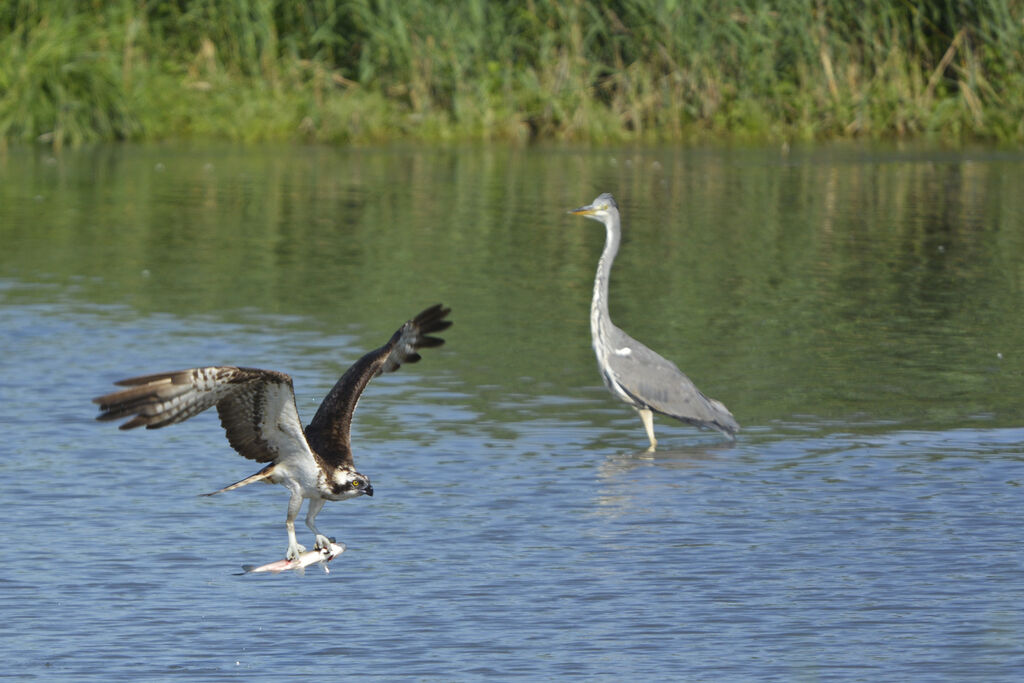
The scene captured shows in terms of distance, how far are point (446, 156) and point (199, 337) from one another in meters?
13.1

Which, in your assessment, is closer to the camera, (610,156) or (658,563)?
(658,563)

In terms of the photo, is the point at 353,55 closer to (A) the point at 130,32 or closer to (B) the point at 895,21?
(A) the point at 130,32

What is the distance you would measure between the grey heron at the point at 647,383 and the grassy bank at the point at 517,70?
1482 cm

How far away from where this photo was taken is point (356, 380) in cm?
757

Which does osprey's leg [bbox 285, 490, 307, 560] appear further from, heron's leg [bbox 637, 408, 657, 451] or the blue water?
heron's leg [bbox 637, 408, 657, 451]

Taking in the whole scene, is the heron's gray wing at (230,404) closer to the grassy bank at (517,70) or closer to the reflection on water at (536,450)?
the reflection on water at (536,450)

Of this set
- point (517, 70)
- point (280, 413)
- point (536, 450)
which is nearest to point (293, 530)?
point (280, 413)

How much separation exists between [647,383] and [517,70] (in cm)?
1600

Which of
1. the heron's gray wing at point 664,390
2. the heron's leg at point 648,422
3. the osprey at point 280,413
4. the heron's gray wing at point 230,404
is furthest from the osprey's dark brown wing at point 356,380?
the heron's leg at point 648,422

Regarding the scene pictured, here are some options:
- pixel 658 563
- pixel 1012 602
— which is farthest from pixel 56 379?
pixel 1012 602

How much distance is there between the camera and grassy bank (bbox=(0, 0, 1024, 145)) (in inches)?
998

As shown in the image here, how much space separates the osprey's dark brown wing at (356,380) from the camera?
758 cm

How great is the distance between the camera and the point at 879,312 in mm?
14844

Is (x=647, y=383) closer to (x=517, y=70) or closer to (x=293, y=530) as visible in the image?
(x=293, y=530)
